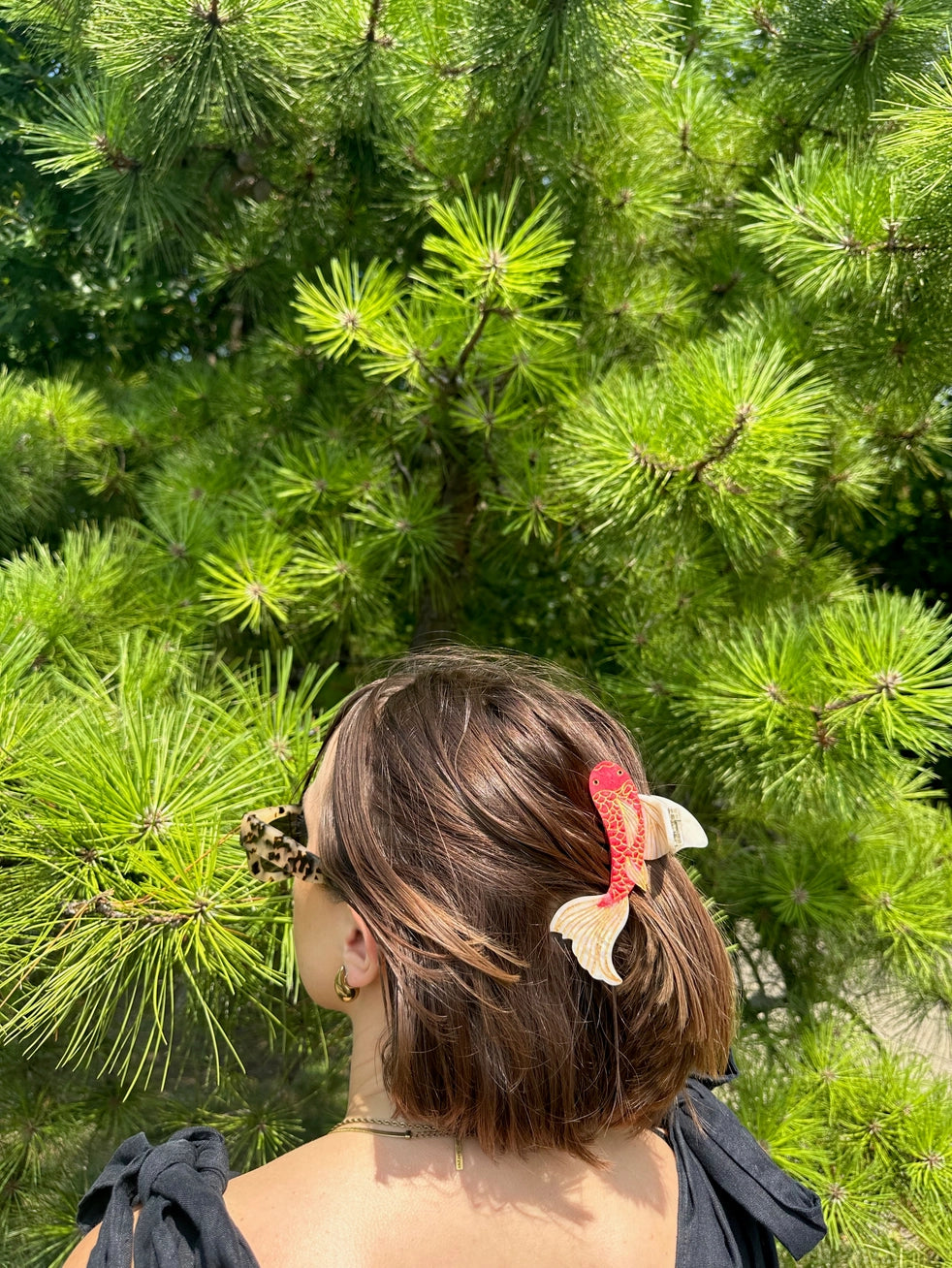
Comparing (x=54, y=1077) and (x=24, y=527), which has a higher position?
(x=24, y=527)

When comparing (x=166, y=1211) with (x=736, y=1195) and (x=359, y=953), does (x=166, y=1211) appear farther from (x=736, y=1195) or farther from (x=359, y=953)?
(x=736, y=1195)

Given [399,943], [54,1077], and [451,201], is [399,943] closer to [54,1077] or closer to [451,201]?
[54,1077]

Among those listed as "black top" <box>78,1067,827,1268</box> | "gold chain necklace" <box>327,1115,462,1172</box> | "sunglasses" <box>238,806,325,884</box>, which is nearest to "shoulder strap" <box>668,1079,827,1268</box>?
"black top" <box>78,1067,827,1268</box>

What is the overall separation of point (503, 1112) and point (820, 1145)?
0.43m

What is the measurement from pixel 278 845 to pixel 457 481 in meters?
0.43

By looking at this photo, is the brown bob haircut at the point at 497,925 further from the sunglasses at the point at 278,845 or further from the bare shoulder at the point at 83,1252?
the bare shoulder at the point at 83,1252

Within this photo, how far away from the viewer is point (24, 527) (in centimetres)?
84

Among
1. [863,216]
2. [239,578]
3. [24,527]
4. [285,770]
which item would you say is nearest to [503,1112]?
[285,770]

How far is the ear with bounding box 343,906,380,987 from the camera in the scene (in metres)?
0.39

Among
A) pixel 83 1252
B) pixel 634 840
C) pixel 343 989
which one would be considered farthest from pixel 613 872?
pixel 83 1252

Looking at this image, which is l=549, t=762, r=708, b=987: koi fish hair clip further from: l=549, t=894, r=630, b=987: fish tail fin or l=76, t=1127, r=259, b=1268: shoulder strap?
l=76, t=1127, r=259, b=1268: shoulder strap

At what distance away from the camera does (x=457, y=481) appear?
2.58ft

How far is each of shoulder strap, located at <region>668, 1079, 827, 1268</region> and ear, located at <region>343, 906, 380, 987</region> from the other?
0.18 meters

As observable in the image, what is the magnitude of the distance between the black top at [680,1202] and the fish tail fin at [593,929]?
0.49 feet
